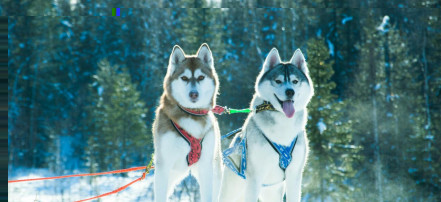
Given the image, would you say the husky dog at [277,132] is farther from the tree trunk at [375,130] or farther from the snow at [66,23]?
the snow at [66,23]

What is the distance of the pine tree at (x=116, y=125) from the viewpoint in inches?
680

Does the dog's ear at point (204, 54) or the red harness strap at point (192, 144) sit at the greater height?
the dog's ear at point (204, 54)

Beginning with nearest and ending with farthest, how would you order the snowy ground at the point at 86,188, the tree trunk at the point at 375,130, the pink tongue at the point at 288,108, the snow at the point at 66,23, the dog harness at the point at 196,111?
the dog harness at the point at 196,111 < the pink tongue at the point at 288,108 < the snowy ground at the point at 86,188 < the tree trunk at the point at 375,130 < the snow at the point at 66,23

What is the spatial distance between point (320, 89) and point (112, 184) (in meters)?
8.79

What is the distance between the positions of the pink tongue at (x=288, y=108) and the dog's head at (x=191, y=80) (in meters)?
0.70

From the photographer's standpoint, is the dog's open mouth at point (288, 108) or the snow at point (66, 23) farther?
the snow at point (66, 23)

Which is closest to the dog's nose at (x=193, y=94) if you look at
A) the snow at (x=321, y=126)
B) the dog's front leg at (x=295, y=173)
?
the dog's front leg at (x=295, y=173)

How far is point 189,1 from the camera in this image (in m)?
15.6

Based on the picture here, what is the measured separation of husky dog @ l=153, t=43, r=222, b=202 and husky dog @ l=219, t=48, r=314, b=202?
1.50ft

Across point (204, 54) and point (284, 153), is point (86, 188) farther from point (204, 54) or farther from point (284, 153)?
point (204, 54)

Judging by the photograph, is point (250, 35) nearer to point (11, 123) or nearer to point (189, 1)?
point (189, 1)

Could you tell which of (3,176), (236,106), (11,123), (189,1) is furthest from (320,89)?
(11,123)

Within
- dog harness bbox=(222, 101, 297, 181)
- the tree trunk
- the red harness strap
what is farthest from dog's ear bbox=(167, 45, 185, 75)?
the tree trunk

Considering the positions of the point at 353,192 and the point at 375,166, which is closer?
the point at 353,192
